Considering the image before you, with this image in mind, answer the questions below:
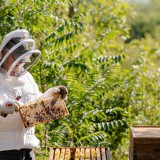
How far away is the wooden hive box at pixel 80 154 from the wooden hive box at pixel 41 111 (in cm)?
56

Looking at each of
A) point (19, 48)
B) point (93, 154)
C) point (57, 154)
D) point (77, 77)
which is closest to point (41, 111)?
point (19, 48)

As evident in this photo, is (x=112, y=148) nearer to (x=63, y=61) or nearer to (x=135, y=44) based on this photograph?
(x=63, y=61)

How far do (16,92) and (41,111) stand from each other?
0.86 feet

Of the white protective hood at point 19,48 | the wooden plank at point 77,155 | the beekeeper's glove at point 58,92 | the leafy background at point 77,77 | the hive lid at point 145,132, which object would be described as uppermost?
the leafy background at point 77,77

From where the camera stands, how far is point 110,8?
11492 mm

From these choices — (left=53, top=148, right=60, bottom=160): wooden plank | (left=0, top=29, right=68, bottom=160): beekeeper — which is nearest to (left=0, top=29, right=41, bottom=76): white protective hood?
(left=0, top=29, right=68, bottom=160): beekeeper

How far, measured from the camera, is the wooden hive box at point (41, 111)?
13.6 ft

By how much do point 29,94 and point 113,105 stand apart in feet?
13.9

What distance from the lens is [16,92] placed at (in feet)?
13.9

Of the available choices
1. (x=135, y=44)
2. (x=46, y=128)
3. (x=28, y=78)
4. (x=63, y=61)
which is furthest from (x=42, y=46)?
(x=135, y=44)

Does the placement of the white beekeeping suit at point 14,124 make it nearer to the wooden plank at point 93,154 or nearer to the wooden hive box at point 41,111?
the wooden hive box at point 41,111

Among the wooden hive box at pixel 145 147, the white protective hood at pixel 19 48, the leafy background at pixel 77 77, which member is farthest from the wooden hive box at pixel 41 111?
the leafy background at pixel 77 77

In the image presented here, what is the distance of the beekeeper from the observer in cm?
416

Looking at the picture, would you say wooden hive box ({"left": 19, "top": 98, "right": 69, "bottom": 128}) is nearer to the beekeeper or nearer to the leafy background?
the beekeeper
